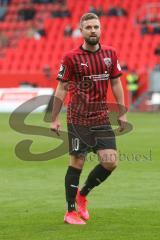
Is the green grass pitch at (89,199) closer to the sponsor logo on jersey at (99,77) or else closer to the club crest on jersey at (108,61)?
the sponsor logo on jersey at (99,77)

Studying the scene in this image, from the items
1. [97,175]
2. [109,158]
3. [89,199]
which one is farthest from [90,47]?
[89,199]

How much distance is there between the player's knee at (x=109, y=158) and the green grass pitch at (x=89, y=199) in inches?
23.8

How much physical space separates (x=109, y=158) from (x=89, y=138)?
0.99 ft

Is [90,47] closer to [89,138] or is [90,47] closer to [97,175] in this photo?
[89,138]

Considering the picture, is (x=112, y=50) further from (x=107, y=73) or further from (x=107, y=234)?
(x=107, y=234)

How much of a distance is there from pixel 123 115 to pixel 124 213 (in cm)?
110

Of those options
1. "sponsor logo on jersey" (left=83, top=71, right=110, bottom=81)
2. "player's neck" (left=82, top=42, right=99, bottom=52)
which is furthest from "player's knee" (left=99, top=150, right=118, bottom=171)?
"player's neck" (left=82, top=42, right=99, bottom=52)

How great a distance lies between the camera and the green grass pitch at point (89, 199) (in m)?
8.05

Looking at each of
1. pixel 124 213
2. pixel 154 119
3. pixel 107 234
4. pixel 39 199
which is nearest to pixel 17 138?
pixel 154 119

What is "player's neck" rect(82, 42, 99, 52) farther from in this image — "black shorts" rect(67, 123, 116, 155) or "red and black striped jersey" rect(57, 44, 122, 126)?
"black shorts" rect(67, 123, 116, 155)

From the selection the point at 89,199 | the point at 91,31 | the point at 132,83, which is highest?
the point at 91,31

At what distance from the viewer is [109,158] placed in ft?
28.3

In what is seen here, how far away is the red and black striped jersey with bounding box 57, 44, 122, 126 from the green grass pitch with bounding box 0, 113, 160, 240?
1.13m

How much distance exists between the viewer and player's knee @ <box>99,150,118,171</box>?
860 centimetres
